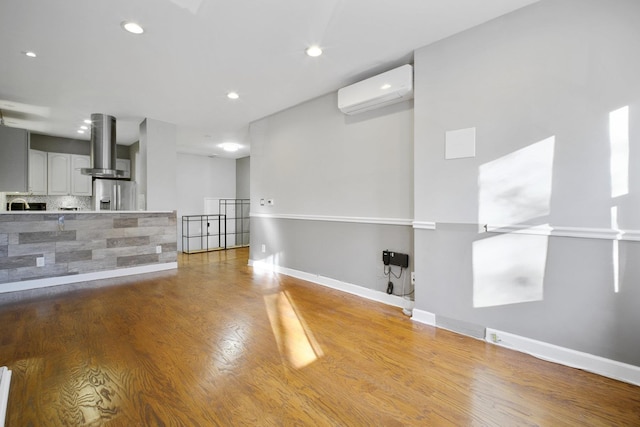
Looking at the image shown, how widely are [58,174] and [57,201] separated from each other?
0.72 metres

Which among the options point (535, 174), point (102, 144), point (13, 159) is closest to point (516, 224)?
point (535, 174)

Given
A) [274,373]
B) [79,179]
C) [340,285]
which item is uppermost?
[79,179]

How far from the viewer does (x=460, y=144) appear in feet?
8.02

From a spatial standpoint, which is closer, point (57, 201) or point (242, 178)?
point (57, 201)

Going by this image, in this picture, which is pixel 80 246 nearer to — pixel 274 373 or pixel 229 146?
pixel 229 146

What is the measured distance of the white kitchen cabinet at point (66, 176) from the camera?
19.4 feet

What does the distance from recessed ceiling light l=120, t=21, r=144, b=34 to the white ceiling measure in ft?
0.20

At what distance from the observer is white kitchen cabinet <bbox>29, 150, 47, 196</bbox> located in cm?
566

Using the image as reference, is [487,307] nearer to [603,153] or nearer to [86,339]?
[603,153]

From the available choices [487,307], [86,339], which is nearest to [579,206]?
[487,307]

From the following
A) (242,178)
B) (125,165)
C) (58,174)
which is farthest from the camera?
(242,178)

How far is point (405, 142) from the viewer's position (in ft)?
9.91

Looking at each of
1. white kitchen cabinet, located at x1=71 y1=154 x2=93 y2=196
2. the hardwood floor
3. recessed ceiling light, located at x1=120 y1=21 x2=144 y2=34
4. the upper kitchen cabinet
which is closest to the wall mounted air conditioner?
recessed ceiling light, located at x1=120 y1=21 x2=144 y2=34

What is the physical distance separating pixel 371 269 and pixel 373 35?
8.04ft
